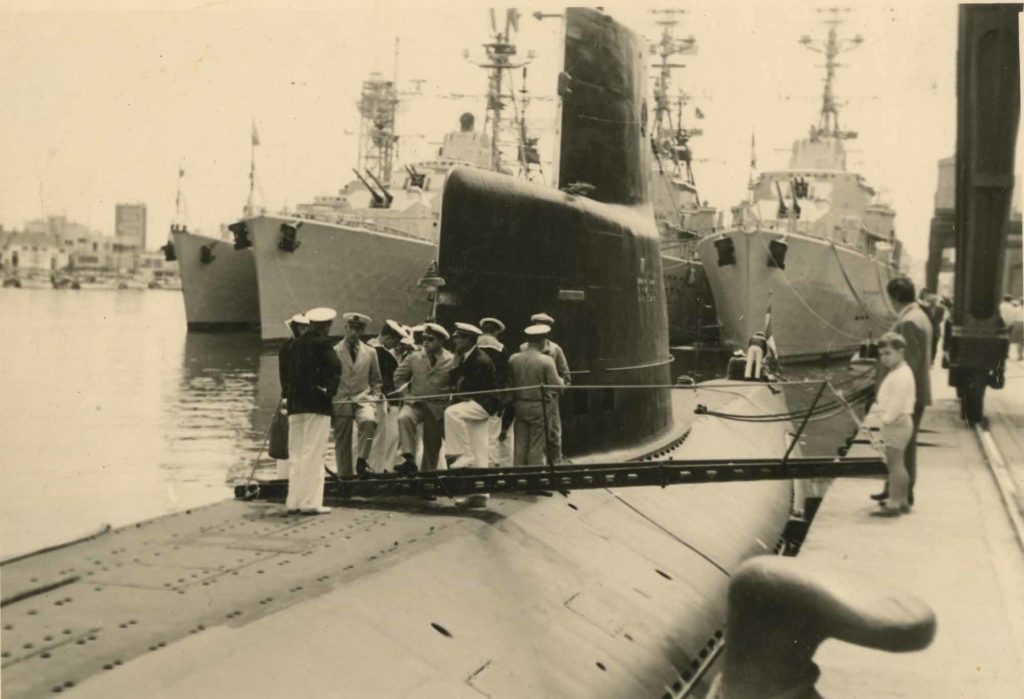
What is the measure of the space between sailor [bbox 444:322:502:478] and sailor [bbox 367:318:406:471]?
814 millimetres

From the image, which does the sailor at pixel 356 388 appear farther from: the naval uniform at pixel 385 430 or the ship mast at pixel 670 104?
the ship mast at pixel 670 104

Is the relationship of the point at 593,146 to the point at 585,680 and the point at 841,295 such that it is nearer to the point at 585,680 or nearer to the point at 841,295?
the point at 585,680

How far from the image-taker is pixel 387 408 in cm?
830

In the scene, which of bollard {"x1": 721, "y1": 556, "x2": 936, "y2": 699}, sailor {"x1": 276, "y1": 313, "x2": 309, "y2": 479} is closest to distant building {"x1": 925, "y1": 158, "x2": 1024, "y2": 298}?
sailor {"x1": 276, "y1": 313, "x2": 309, "y2": 479}

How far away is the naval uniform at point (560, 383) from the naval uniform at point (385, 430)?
1251 mm

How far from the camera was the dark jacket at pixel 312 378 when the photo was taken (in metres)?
6.70

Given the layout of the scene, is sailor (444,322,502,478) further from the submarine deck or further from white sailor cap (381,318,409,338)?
white sailor cap (381,318,409,338)

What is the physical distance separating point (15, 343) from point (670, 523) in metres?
34.7

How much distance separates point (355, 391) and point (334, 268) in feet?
86.3

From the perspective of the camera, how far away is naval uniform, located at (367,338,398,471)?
811cm

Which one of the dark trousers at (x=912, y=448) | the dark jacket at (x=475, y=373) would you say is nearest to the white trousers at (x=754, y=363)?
the dark trousers at (x=912, y=448)

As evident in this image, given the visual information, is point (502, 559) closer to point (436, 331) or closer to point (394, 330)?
point (436, 331)

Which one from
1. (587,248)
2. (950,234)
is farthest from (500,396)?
(950,234)

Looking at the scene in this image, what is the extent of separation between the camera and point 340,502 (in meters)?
7.12
